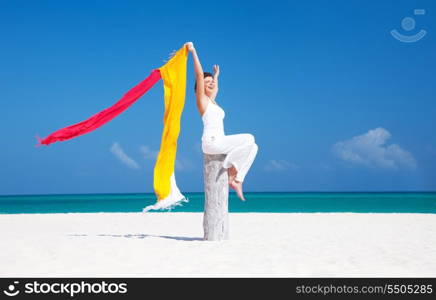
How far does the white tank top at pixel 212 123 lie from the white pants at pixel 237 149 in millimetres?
52

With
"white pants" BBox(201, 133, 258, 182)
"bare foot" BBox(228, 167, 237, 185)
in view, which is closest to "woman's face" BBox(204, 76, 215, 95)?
"white pants" BBox(201, 133, 258, 182)

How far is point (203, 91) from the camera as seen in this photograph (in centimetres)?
695

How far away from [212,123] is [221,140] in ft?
0.91

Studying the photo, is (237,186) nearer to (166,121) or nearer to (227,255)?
(227,255)

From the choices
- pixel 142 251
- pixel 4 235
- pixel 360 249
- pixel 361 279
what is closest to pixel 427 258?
pixel 360 249

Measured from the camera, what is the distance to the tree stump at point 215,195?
22.6 feet

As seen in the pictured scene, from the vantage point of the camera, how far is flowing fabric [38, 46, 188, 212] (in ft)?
23.3

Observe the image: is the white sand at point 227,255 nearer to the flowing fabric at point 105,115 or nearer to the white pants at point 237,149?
the white pants at point 237,149

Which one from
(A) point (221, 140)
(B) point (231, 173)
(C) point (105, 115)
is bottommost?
(B) point (231, 173)

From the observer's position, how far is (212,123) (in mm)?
6922

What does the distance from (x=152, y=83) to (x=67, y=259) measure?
2.89 meters

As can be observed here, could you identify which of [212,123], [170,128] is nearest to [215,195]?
[212,123]

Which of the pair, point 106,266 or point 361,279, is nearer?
point 361,279

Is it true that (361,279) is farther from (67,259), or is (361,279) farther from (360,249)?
(67,259)
